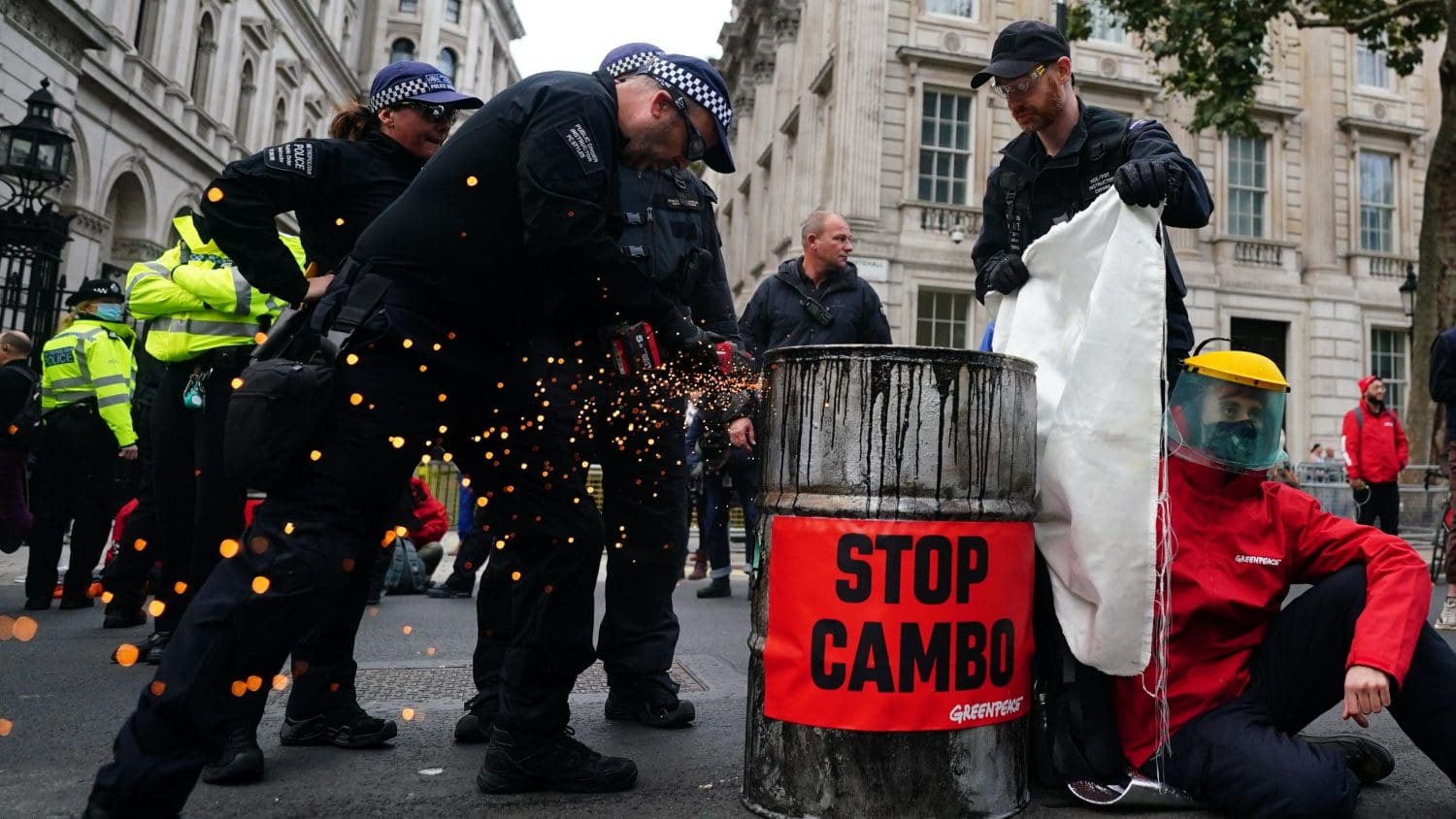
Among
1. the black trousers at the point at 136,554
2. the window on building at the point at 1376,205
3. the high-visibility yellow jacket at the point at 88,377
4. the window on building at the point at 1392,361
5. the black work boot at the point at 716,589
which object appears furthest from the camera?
the window on building at the point at 1376,205

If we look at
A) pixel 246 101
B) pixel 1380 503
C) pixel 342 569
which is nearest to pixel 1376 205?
pixel 1380 503

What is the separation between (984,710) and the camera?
7.43 ft

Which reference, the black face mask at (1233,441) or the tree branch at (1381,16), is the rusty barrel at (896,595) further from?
the tree branch at (1381,16)

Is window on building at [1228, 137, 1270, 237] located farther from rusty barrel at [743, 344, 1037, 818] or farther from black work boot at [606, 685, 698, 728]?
rusty barrel at [743, 344, 1037, 818]

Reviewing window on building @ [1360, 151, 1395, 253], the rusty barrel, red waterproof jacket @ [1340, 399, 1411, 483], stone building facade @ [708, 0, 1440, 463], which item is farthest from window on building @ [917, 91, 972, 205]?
the rusty barrel

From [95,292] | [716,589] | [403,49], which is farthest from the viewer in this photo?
[403,49]

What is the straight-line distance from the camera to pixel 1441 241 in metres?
14.0

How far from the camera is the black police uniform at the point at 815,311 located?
5.35 meters

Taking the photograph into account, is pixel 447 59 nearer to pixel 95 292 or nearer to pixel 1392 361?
pixel 1392 361

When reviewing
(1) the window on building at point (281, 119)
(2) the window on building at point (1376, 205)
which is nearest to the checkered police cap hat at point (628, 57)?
(2) the window on building at point (1376, 205)

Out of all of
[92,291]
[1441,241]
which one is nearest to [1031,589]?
[92,291]

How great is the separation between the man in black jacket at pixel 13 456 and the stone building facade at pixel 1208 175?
548 inches

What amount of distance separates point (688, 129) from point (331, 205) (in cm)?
137

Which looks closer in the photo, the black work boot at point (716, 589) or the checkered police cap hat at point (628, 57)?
the checkered police cap hat at point (628, 57)
